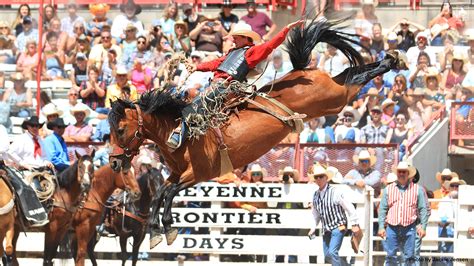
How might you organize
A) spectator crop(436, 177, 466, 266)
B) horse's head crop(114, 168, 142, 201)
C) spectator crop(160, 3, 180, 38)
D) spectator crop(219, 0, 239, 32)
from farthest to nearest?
spectator crop(160, 3, 180, 38)
spectator crop(219, 0, 239, 32)
horse's head crop(114, 168, 142, 201)
spectator crop(436, 177, 466, 266)

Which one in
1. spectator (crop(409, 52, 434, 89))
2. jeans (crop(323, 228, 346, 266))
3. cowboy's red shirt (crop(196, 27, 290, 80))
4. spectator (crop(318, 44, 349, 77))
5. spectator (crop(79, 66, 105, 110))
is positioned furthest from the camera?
spectator (crop(79, 66, 105, 110))

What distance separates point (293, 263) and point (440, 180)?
7.74ft

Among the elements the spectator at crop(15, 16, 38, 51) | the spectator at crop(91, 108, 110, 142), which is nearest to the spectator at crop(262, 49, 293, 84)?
the spectator at crop(91, 108, 110, 142)

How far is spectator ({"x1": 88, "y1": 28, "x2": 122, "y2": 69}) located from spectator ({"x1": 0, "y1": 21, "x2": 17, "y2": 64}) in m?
1.46

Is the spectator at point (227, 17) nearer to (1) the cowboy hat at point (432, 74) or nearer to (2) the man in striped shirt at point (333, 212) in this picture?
(1) the cowboy hat at point (432, 74)

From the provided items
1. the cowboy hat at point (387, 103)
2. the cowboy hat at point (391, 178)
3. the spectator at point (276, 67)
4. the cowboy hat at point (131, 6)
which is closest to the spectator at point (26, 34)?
the cowboy hat at point (131, 6)

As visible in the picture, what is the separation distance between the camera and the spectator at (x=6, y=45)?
20766mm

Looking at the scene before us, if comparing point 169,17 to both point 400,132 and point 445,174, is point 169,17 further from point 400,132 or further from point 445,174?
point 445,174

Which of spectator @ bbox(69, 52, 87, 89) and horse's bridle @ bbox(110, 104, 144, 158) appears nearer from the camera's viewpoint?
horse's bridle @ bbox(110, 104, 144, 158)

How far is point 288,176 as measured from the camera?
57.2 ft

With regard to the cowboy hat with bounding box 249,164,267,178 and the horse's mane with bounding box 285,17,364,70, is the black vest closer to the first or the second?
the horse's mane with bounding box 285,17,364,70

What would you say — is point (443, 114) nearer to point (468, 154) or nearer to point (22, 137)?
point (468, 154)

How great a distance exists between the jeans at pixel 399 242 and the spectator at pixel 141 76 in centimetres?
520

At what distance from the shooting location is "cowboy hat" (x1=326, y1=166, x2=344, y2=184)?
17125 mm
